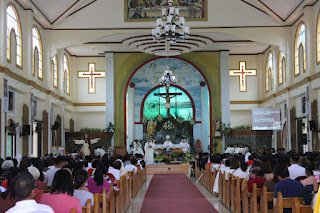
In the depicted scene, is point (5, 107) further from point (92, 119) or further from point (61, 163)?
point (92, 119)

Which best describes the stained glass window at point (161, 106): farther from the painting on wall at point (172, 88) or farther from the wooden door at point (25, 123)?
the wooden door at point (25, 123)

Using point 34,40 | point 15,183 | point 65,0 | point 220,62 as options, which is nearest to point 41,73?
point 34,40

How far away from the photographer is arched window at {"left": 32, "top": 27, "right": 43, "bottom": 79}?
70.2ft

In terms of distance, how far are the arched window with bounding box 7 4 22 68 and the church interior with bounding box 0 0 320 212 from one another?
0.04 metres

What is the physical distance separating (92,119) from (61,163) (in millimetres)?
22250

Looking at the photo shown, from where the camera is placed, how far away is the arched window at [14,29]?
17766mm

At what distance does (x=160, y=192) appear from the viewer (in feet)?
46.4

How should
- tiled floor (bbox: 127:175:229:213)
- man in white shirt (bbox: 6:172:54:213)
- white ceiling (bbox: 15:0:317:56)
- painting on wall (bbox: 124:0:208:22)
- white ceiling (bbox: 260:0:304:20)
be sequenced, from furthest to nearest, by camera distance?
1. painting on wall (bbox: 124:0:208:22)
2. white ceiling (bbox: 15:0:317:56)
3. white ceiling (bbox: 260:0:304:20)
4. tiled floor (bbox: 127:175:229:213)
5. man in white shirt (bbox: 6:172:54:213)

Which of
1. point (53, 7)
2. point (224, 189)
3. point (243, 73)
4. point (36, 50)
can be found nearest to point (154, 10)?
point (53, 7)

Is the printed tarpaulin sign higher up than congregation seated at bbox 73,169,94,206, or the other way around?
the printed tarpaulin sign

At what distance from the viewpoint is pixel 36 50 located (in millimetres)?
21734

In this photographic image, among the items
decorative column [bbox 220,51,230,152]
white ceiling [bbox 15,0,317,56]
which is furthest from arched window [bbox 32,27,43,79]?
decorative column [bbox 220,51,230,152]

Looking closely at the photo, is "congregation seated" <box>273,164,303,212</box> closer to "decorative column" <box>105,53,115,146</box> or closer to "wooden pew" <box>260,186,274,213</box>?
"wooden pew" <box>260,186,274,213</box>

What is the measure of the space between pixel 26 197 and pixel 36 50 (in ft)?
60.7
